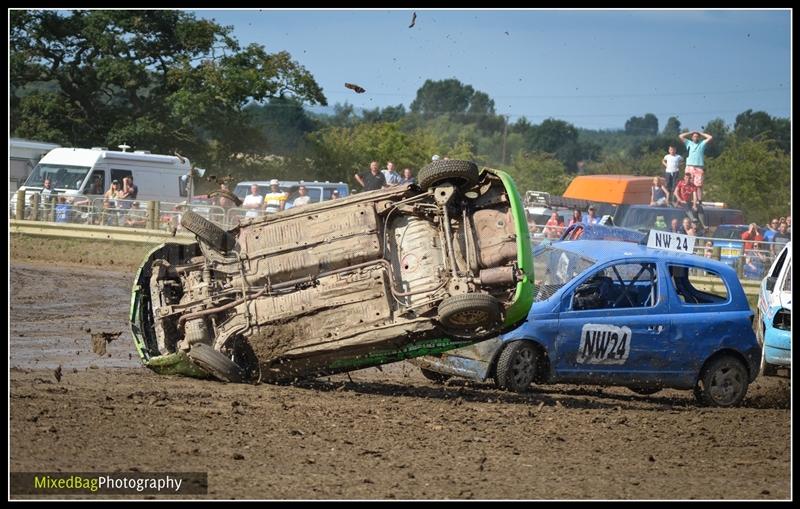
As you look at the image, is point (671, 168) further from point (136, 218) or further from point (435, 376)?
point (435, 376)

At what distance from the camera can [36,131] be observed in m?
37.2

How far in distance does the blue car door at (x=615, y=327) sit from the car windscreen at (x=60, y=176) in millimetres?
18678

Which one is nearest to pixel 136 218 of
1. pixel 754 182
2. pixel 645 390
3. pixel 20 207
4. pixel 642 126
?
pixel 20 207

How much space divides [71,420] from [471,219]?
407 cm

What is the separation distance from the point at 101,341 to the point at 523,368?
4722 mm

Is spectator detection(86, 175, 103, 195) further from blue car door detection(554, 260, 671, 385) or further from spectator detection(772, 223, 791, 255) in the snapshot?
blue car door detection(554, 260, 671, 385)

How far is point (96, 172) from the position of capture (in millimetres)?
27797

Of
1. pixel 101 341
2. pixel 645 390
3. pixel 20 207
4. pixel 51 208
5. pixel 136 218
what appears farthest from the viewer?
pixel 20 207

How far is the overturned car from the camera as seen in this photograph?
1021cm

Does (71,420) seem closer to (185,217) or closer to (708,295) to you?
(185,217)

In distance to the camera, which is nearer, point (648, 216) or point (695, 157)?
point (695, 157)

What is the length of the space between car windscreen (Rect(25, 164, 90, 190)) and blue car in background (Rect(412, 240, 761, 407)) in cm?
1756

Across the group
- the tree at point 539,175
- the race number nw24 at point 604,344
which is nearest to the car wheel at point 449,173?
the race number nw24 at point 604,344

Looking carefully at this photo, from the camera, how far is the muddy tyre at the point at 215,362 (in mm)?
10312
